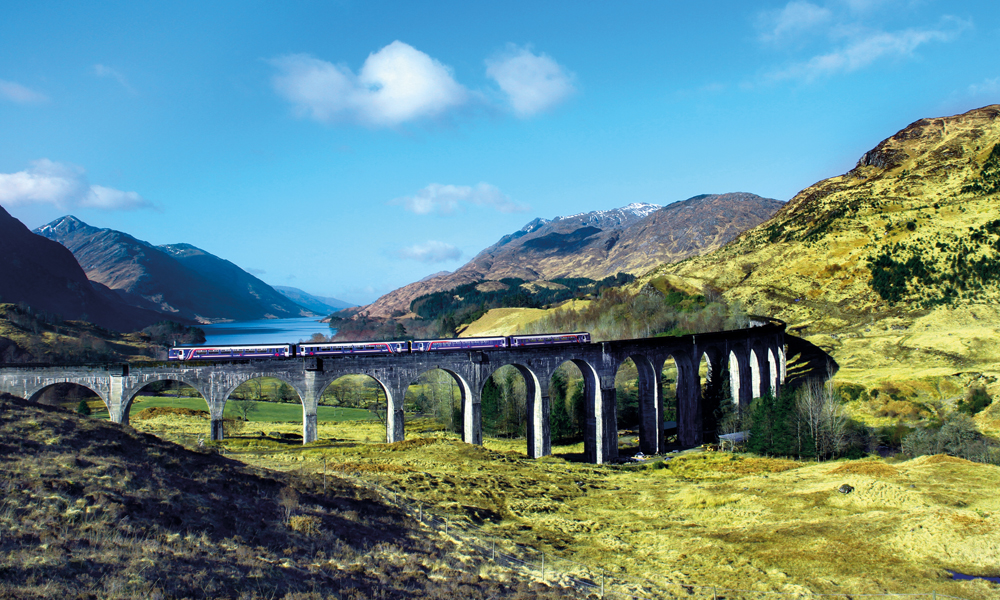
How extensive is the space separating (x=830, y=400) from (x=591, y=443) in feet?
82.5

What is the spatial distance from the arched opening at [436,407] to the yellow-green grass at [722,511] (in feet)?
90.9

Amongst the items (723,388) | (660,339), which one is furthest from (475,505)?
(723,388)

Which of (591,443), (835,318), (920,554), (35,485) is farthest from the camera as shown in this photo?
(835,318)

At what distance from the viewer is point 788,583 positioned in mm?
23859

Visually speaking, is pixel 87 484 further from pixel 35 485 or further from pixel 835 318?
pixel 835 318

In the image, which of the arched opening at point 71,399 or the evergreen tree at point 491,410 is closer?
the arched opening at point 71,399

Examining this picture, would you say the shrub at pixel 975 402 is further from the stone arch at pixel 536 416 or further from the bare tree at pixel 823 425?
the stone arch at pixel 536 416

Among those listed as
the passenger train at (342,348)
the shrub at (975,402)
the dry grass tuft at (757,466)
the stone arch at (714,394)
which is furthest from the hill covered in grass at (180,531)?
the shrub at (975,402)

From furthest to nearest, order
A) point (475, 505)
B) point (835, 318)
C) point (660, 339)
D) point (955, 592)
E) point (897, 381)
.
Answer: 1. point (835, 318)
2. point (897, 381)
3. point (660, 339)
4. point (475, 505)
5. point (955, 592)

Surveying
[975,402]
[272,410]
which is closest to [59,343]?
[272,410]

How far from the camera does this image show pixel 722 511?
34969 mm

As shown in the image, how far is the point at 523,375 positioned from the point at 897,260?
100257 millimetres

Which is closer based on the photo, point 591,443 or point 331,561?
point 331,561

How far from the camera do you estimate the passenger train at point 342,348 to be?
43.3 meters
